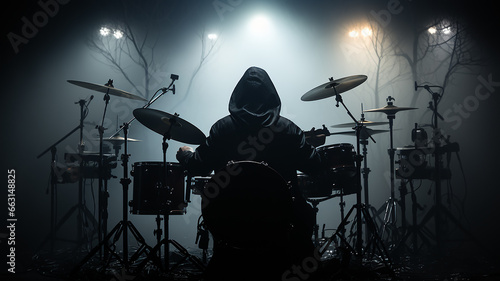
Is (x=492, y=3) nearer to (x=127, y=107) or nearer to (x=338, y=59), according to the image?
(x=338, y=59)

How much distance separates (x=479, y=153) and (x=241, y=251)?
15.5 feet

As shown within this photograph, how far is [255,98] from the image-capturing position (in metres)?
3.23

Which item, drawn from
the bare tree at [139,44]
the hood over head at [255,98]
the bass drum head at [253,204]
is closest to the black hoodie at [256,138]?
the hood over head at [255,98]

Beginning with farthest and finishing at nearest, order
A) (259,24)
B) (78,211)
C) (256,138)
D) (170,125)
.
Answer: (259,24) → (78,211) → (170,125) → (256,138)

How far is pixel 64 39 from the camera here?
5934 mm

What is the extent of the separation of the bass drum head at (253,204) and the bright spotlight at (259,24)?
4.59m

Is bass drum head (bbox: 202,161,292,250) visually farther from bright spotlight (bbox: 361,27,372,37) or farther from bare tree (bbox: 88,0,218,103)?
bright spotlight (bbox: 361,27,372,37)

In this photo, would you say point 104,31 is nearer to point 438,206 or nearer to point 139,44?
point 139,44

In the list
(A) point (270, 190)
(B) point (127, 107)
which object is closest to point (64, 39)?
(B) point (127, 107)

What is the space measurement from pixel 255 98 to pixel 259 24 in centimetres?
368

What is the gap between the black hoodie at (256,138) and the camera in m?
3.09

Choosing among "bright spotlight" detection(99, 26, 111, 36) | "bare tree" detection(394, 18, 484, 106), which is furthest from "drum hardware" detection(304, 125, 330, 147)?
"bright spotlight" detection(99, 26, 111, 36)

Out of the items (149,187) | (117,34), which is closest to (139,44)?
(117,34)

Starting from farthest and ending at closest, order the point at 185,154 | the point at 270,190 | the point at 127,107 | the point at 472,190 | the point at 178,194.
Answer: the point at 127,107 → the point at 472,190 → the point at 178,194 → the point at 185,154 → the point at 270,190
